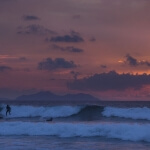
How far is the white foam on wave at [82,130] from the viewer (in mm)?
22625

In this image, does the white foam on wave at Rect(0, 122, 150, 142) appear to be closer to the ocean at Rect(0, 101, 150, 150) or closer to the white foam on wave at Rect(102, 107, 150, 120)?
the ocean at Rect(0, 101, 150, 150)

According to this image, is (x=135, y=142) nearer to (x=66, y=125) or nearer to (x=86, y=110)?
(x=66, y=125)

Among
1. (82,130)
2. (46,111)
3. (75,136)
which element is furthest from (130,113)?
(75,136)

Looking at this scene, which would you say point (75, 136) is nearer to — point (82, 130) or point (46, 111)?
point (82, 130)

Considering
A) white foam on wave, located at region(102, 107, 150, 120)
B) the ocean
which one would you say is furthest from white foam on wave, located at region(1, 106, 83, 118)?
the ocean

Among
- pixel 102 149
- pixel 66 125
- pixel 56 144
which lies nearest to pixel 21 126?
pixel 66 125

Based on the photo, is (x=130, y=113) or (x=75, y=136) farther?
(x=130, y=113)

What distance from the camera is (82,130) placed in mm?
Answer: 23812

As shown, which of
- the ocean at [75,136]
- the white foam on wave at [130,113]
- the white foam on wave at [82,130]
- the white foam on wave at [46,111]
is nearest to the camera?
the ocean at [75,136]

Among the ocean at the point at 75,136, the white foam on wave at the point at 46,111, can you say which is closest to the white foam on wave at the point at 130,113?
the white foam on wave at the point at 46,111

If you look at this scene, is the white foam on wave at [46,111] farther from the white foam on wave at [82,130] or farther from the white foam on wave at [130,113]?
the white foam on wave at [82,130]

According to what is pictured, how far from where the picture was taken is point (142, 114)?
147ft

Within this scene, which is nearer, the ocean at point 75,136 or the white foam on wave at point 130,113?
the ocean at point 75,136

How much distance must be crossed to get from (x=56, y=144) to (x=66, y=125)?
18.2 ft
